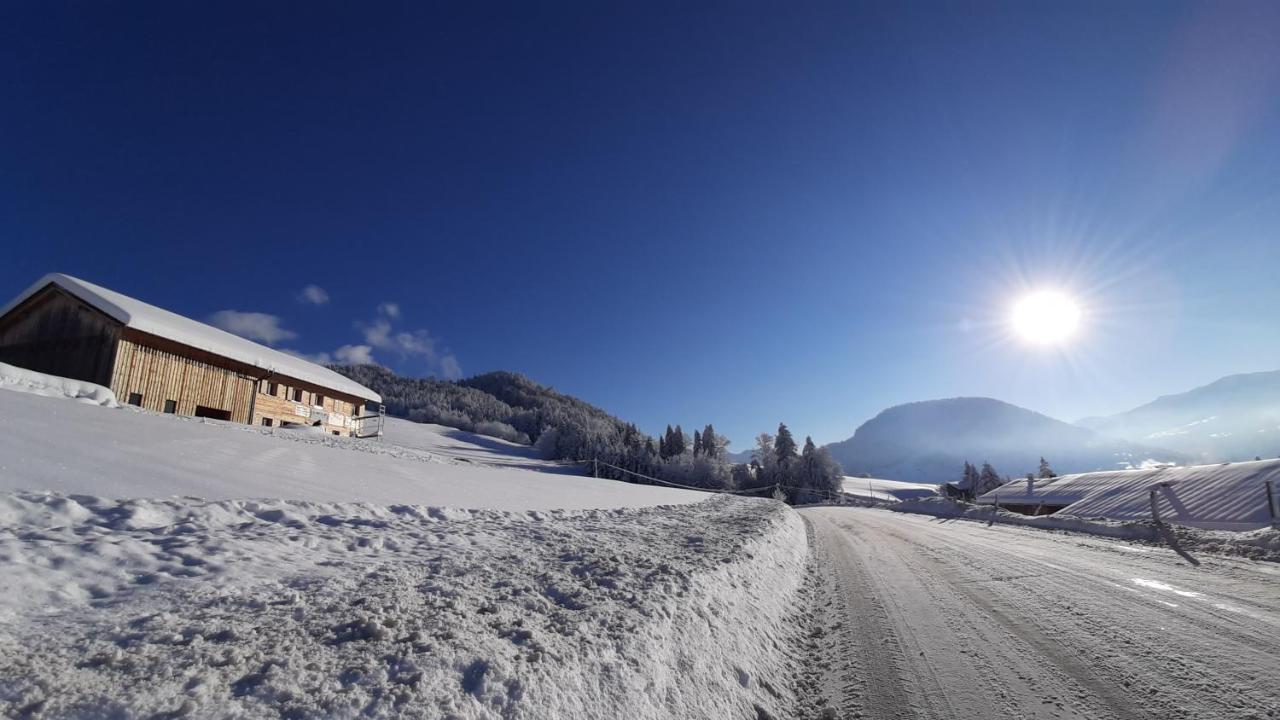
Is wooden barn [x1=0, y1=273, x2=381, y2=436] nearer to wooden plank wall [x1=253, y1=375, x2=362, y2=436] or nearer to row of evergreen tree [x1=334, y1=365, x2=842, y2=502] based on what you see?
wooden plank wall [x1=253, y1=375, x2=362, y2=436]

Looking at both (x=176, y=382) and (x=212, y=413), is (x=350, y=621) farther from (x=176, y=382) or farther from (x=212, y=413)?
(x=212, y=413)

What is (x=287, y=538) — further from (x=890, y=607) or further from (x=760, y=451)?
(x=760, y=451)

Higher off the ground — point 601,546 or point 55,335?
point 55,335

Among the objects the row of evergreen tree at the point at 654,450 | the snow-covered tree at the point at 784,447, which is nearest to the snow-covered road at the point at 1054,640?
the row of evergreen tree at the point at 654,450

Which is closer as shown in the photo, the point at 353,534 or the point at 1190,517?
the point at 353,534

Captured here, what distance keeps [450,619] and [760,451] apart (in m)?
90.1

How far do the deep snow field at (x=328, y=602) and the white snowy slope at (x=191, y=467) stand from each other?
60 mm

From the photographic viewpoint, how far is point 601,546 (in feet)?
22.6

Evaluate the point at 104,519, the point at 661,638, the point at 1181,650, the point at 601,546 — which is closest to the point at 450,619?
the point at 661,638

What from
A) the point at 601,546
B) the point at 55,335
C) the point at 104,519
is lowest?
the point at 601,546

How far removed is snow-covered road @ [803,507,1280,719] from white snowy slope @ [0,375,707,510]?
6820mm

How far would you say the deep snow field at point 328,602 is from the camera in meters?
2.66

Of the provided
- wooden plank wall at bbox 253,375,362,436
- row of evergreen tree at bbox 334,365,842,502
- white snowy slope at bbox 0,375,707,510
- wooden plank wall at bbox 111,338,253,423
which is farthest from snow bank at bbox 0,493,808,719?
row of evergreen tree at bbox 334,365,842,502

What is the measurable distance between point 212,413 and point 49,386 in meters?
10.3
